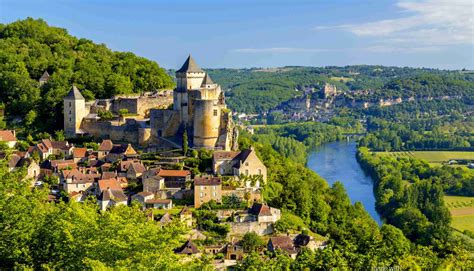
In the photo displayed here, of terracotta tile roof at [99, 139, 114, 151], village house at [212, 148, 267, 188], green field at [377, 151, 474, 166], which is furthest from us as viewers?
green field at [377, 151, 474, 166]

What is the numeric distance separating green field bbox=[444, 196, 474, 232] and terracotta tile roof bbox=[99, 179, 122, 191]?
28.8 meters

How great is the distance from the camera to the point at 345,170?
7469 cm

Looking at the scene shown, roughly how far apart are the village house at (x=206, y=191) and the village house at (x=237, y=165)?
193 cm

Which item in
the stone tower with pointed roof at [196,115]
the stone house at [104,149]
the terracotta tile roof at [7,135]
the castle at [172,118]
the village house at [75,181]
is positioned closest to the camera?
the village house at [75,181]

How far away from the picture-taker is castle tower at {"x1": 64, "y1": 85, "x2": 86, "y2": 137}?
3994 centimetres

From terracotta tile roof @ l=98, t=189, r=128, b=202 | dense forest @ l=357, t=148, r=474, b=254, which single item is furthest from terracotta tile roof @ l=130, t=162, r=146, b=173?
dense forest @ l=357, t=148, r=474, b=254

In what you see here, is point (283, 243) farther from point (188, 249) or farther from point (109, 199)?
point (109, 199)

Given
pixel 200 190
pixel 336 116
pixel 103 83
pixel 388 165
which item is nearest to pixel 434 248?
pixel 200 190

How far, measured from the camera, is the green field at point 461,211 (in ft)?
163

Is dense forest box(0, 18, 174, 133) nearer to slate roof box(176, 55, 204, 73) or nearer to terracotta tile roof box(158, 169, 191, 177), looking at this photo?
slate roof box(176, 55, 204, 73)

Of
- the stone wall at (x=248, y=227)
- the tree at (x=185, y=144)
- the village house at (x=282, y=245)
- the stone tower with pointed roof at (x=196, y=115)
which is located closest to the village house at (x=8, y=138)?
the stone tower with pointed roof at (x=196, y=115)

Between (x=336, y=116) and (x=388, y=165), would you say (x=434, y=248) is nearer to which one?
(x=388, y=165)

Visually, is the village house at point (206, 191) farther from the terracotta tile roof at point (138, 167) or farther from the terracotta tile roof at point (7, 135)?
the terracotta tile roof at point (7, 135)

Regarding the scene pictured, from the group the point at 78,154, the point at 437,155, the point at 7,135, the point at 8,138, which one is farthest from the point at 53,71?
the point at 437,155
